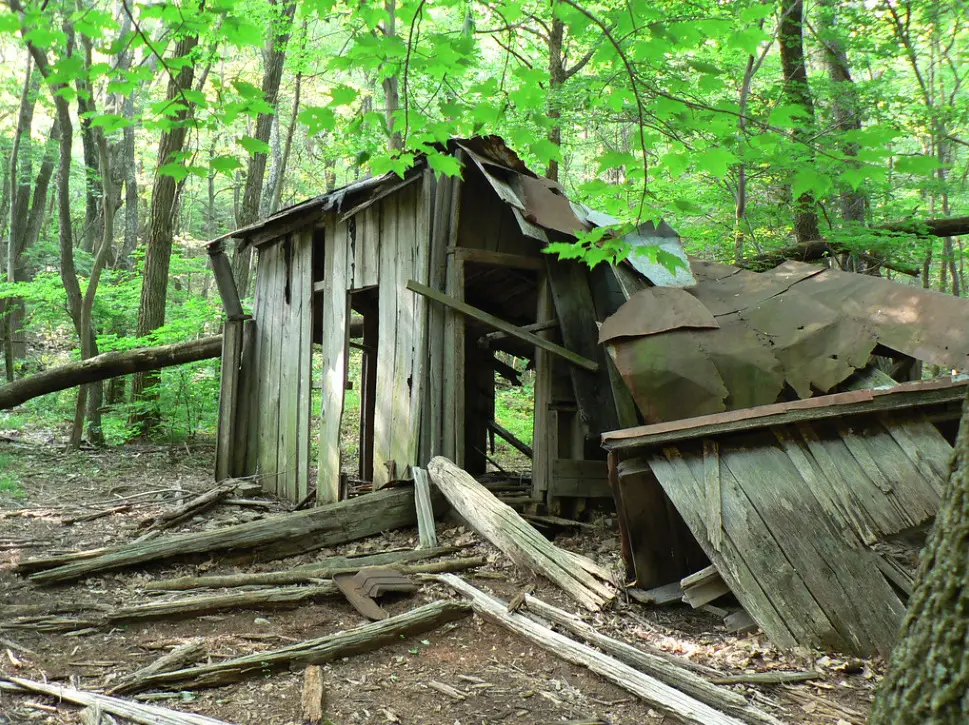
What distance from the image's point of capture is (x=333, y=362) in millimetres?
8242

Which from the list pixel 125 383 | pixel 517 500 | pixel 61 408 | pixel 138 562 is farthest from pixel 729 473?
pixel 61 408

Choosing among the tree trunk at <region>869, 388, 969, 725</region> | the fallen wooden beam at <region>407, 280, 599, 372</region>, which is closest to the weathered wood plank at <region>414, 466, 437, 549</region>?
the fallen wooden beam at <region>407, 280, 599, 372</region>

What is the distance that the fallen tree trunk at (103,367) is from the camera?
10.9 meters

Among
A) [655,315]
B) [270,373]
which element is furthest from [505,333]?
[270,373]

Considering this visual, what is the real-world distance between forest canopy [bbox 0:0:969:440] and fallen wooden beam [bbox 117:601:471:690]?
2.71m

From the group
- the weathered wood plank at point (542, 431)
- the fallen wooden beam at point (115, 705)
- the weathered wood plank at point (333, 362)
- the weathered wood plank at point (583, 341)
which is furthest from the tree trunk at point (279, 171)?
the fallen wooden beam at point (115, 705)

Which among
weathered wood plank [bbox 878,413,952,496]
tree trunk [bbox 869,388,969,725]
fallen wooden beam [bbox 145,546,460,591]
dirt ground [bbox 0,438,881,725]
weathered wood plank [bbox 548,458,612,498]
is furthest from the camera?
weathered wood plank [bbox 548,458,612,498]

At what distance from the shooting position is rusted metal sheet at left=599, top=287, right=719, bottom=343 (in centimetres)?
580

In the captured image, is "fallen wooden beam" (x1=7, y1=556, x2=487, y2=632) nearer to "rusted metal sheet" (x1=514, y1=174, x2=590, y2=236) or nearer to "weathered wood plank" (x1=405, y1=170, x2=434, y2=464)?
"weathered wood plank" (x1=405, y1=170, x2=434, y2=464)

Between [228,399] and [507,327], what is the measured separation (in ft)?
16.1

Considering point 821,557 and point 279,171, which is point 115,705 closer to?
point 821,557

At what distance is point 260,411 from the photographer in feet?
32.1

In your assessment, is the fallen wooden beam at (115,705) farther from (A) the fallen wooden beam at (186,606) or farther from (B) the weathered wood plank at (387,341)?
(B) the weathered wood plank at (387,341)

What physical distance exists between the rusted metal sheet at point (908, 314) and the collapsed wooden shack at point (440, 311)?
1613 millimetres
